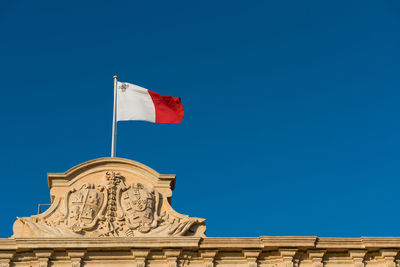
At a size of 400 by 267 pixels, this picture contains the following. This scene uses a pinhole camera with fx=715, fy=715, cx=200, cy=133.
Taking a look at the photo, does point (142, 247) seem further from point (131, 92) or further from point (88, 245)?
point (131, 92)

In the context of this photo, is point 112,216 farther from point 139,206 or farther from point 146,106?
point 146,106

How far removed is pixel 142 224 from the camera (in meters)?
24.1

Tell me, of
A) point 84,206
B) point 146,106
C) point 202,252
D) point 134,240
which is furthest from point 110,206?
point 146,106

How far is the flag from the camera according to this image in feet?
89.1

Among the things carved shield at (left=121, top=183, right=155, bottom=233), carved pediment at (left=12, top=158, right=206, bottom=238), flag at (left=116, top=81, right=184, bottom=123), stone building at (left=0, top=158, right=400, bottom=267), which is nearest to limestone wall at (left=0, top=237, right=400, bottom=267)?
stone building at (left=0, top=158, right=400, bottom=267)

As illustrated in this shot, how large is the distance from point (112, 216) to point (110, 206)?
36 centimetres

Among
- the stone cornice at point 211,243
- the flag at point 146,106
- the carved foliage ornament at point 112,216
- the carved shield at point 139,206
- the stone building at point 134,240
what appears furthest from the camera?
the flag at point 146,106

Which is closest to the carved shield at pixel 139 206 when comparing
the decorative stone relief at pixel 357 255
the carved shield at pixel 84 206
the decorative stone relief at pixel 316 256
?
the carved shield at pixel 84 206

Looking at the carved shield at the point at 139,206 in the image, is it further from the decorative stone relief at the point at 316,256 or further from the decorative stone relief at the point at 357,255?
the decorative stone relief at the point at 357,255

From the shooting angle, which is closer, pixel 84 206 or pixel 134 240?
pixel 134 240

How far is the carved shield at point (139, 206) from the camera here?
→ 24141 millimetres

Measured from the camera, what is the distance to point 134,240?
76.9ft

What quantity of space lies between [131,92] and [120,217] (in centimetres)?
556

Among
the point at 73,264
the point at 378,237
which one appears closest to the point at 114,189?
the point at 73,264
